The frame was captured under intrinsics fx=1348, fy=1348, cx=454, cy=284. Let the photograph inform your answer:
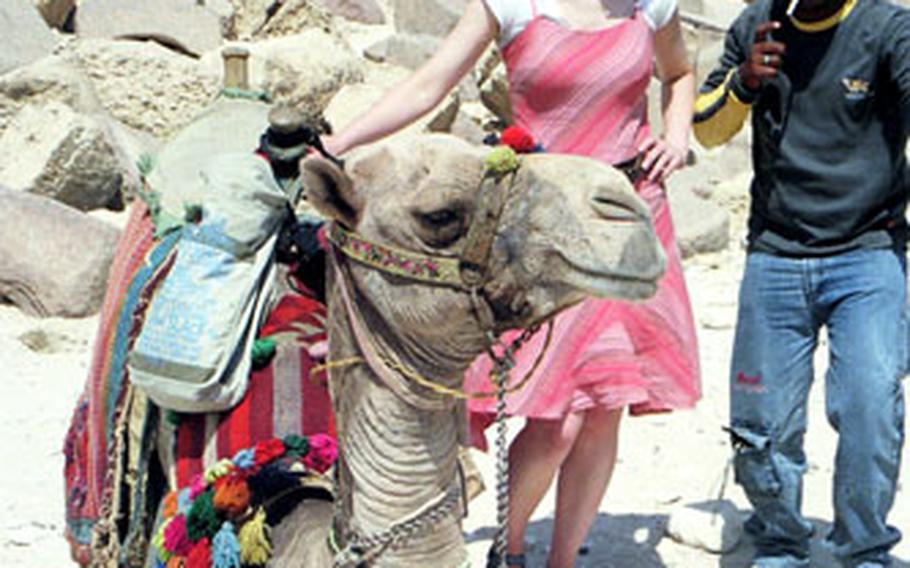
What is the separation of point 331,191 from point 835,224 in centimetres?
207

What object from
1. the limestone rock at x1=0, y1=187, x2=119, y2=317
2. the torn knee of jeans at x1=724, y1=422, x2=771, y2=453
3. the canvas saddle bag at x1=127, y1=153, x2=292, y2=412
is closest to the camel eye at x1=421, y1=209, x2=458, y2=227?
the canvas saddle bag at x1=127, y1=153, x2=292, y2=412

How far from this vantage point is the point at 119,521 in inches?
126

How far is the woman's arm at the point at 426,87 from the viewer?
297 cm

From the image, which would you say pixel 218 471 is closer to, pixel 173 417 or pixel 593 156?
pixel 173 417

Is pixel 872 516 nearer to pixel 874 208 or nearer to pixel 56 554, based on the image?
pixel 874 208

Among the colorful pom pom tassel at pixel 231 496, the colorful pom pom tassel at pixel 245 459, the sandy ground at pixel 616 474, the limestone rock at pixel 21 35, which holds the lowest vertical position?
the limestone rock at pixel 21 35

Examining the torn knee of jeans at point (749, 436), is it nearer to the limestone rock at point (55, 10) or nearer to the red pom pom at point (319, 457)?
the red pom pom at point (319, 457)

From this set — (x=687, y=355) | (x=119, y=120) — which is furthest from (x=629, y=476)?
(x=119, y=120)

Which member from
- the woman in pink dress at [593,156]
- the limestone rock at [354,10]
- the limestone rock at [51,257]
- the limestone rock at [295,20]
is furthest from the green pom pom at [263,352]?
the limestone rock at [354,10]

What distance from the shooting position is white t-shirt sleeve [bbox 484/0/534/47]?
337 centimetres

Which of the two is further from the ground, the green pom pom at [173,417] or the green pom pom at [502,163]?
the green pom pom at [502,163]

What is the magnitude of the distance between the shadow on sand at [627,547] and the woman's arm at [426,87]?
2.21 meters

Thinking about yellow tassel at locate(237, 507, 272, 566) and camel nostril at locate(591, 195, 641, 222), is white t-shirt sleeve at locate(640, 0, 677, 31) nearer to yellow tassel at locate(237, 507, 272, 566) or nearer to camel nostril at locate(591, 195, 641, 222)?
camel nostril at locate(591, 195, 641, 222)

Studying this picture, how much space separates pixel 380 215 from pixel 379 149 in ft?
0.41
